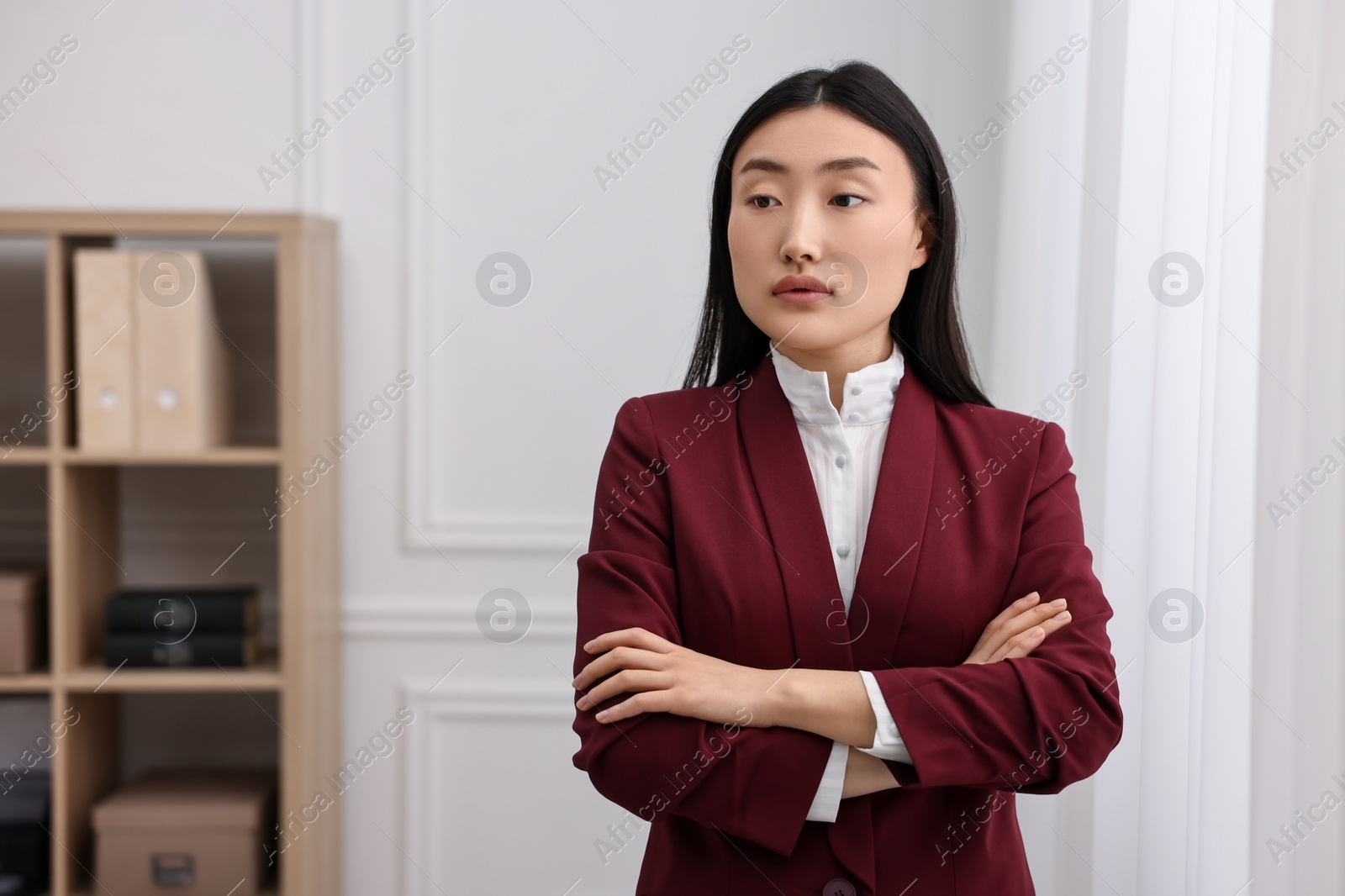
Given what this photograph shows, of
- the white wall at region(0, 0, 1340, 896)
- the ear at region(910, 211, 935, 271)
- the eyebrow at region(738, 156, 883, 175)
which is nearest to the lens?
the eyebrow at region(738, 156, 883, 175)

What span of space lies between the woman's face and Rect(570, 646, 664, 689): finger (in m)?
0.43

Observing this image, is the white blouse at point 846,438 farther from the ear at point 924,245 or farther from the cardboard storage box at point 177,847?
the cardboard storage box at point 177,847

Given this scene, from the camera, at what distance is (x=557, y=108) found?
Result: 2408 millimetres

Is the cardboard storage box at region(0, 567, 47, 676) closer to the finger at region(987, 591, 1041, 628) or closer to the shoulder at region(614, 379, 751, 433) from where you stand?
→ the shoulder at region(614, 379, 751, 433)

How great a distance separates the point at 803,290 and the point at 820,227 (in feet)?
0.26

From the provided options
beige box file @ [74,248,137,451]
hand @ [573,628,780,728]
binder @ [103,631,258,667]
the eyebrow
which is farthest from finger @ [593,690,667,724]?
beige box file @ [74,248,137,451]

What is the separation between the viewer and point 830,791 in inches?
46.0

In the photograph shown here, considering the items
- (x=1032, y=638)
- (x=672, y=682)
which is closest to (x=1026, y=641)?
(x=1032, y=638)

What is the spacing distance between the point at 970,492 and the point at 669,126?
145 cm

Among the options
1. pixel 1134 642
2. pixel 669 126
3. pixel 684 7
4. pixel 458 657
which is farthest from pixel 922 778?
pixel 684 7

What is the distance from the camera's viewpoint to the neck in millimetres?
1343

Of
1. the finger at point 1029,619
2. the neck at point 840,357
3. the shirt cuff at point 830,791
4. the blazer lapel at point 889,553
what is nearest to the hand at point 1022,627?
the finger at point 1029,619

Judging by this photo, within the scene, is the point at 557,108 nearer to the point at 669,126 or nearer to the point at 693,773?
the point at 669,126

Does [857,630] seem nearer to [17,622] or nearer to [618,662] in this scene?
[618,662]
